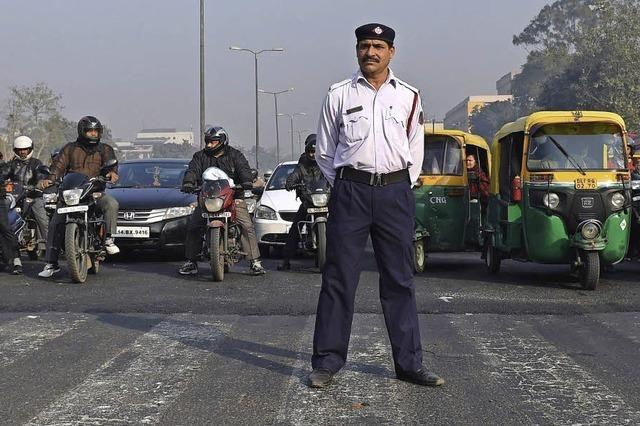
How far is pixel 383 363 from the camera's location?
6461mm

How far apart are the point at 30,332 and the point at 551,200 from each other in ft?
19.3

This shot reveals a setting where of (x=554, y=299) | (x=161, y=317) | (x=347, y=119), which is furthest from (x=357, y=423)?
(x=554, y=299)

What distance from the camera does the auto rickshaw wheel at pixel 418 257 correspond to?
499 inches

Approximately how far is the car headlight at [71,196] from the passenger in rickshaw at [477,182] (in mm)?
5147

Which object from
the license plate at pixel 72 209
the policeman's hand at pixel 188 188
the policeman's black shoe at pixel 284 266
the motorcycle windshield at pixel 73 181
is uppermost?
the motorcycle windshield at pixel 73 181

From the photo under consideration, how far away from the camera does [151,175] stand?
15.6m

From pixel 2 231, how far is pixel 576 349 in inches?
301

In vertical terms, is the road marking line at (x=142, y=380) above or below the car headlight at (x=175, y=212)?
below

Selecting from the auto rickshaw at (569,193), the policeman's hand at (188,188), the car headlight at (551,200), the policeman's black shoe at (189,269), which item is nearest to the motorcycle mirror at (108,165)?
the policeman's hand at (188,188)

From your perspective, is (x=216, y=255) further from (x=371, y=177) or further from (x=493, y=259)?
(x=371, y=177)

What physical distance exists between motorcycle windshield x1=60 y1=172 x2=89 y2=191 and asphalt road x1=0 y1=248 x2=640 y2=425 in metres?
1.04

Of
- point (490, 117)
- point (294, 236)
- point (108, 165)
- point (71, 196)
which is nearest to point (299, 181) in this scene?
point (294, 236)

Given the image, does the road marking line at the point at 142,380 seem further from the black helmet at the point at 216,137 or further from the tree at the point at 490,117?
the tree at the point at 490,117

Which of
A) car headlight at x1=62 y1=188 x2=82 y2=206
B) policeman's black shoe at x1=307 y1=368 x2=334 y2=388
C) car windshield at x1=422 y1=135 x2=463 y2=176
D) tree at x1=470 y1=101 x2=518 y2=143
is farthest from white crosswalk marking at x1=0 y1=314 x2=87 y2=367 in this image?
tree at x1=470 y1=101 x2=518 y2=143
